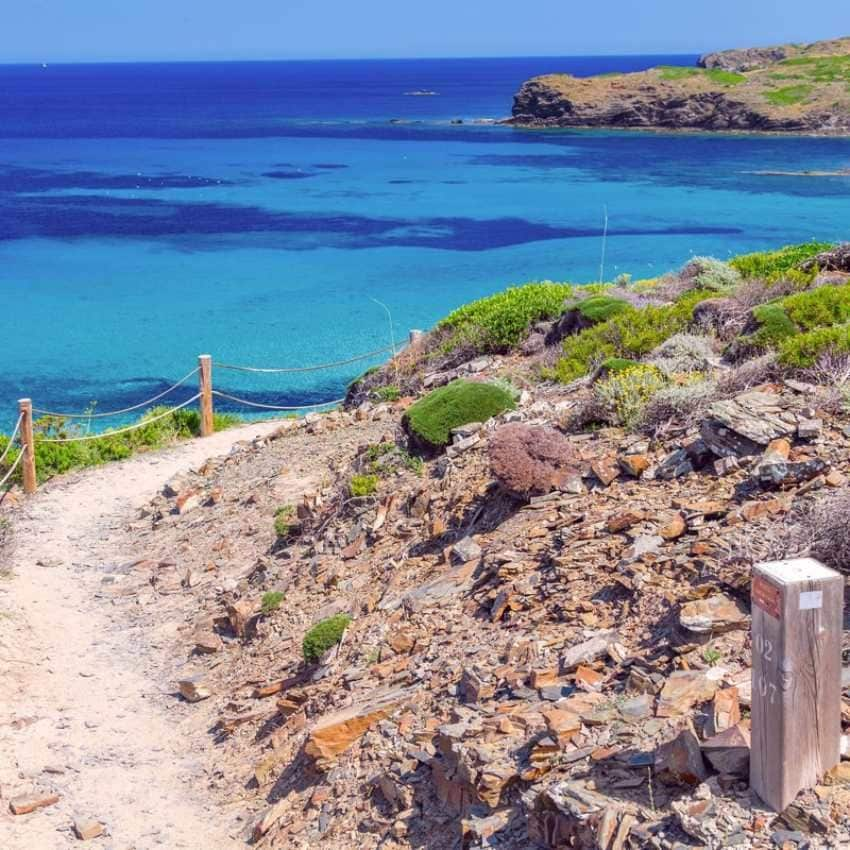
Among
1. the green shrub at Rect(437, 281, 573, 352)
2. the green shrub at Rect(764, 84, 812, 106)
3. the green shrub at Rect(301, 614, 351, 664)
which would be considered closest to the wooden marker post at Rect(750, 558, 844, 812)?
the green shrub at Rect(301, 614, 351, 664)

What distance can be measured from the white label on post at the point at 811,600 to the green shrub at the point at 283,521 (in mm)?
7288

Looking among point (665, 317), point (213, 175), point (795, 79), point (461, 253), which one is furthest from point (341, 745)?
point (795, 79)

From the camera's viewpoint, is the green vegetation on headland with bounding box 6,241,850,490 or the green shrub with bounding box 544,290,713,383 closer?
the green vegetation on headland with bounding box 6,241,850,490

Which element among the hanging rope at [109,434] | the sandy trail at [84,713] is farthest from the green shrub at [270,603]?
the hanging rope at [109,434]

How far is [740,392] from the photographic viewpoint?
9859 millimetres

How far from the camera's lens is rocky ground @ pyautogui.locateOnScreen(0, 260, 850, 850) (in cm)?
564

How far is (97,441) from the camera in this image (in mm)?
16031

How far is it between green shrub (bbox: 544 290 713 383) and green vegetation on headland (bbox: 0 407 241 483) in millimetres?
6291

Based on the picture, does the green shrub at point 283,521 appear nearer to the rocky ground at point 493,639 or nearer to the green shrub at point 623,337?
the rocky ground at point 493,639

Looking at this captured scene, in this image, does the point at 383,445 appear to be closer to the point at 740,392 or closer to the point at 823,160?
the point at 740,392

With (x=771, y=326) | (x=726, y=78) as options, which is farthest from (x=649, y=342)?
(x=726, y=78)

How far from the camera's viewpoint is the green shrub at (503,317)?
15.1m

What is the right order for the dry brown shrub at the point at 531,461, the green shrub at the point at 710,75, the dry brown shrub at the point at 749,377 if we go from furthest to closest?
the green shrub at the point at 710,75, the dry brown shrub at the point at 749,377, the dry brown shrub at the point at 531,461

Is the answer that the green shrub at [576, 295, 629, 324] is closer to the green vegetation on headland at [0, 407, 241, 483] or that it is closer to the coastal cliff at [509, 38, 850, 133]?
the green vegetation on headland at [0, 407, 241, 483]
